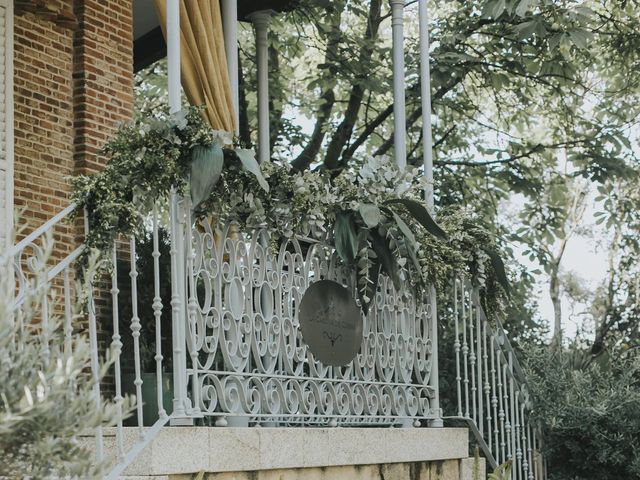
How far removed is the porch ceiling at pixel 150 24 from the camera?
959 centimetres

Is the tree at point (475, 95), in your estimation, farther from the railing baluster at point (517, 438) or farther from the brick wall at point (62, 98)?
the brick wall at point (62, 98)

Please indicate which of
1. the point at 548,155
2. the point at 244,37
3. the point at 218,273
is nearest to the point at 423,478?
the point at 218,273

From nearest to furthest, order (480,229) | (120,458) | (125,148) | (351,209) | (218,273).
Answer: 1. (120,458)
2. (125,148)
3. (218,273)
4. (351,209)
5. (480,229)

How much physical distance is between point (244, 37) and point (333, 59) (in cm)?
336

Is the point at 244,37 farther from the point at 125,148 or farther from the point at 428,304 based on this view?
the point at 125,148

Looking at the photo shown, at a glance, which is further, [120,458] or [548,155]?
[548,155]

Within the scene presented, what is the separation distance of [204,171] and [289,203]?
3.14 ft

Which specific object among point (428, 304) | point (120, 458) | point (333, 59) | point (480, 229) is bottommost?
point (120, 458)

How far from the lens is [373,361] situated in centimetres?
734

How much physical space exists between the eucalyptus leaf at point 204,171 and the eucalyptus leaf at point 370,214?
1.47m

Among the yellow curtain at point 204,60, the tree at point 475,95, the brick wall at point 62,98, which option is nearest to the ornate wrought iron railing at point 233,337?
the brick wall at point 62,98

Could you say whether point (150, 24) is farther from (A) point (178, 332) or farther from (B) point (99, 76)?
(A) point (178, 332)

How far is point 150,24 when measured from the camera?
10.0 m

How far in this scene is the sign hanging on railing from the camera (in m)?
6.71
